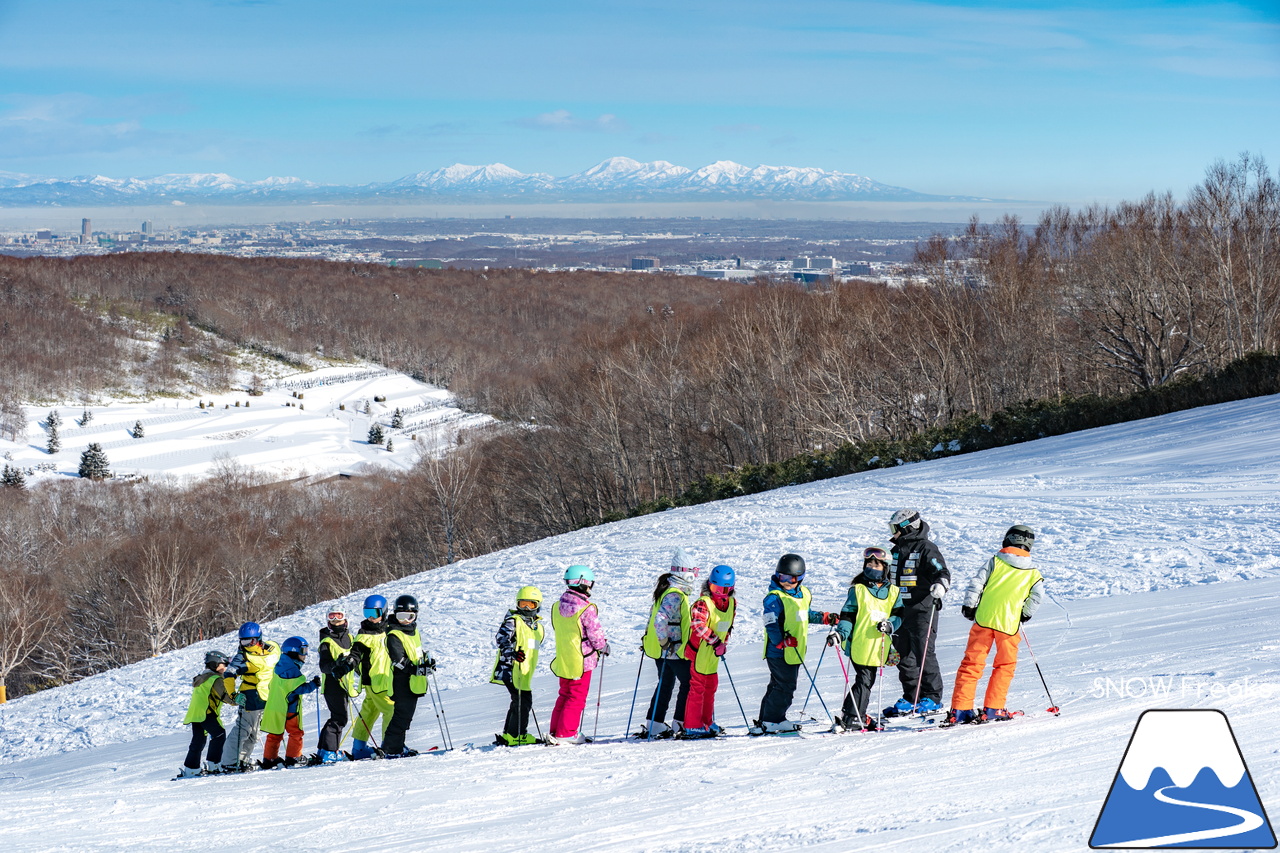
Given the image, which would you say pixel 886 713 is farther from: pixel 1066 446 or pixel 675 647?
pixel 1066 446

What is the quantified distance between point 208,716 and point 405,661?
238cm

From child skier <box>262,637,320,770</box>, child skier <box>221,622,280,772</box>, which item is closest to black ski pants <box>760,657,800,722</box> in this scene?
child skier <box>262,637,320,770</box>

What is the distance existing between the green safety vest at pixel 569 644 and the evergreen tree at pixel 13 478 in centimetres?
8306

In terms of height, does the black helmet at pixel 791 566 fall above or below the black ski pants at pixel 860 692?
above

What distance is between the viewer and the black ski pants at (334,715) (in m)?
9.07

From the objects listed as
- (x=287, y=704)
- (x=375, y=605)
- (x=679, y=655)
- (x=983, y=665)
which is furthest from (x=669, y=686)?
(x=287, y=704)

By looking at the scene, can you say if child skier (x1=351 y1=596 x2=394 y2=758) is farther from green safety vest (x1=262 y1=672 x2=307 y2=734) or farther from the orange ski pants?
the orange ski pants

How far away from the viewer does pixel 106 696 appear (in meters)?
14.2

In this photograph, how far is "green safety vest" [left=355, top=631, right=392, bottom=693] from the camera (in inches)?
346

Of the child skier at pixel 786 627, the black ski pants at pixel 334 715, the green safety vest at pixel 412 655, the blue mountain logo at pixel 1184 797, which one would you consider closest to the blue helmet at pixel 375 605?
the green safety vest at pixel 412 655

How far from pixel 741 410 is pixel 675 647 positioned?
1383 inches

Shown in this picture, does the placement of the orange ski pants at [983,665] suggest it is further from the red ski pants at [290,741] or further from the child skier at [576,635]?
the red ski pants at [290,741]

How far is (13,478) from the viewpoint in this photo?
261 feet

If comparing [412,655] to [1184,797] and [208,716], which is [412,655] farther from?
[1184,797]
